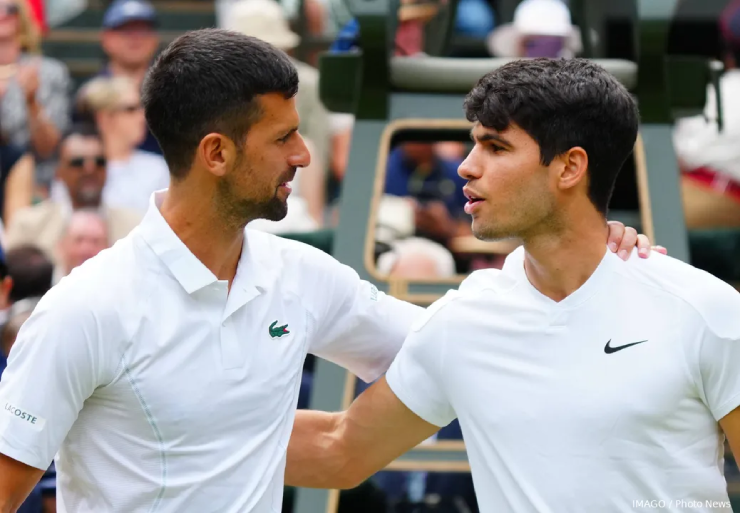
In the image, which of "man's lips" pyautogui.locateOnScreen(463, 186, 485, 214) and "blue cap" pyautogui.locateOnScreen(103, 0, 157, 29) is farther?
"blue cap" pyautogui.locateOnScreen(103, 0, 157, 29)

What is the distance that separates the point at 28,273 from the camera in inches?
196

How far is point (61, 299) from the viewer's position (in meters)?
2.20

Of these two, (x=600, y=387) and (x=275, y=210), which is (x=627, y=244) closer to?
(x=600, y=387)

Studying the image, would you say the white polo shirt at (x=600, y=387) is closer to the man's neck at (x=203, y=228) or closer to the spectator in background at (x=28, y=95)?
the man's neck at (x=203, y=228)

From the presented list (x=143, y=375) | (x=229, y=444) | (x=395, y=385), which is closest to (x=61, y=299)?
(x=143, y=375)

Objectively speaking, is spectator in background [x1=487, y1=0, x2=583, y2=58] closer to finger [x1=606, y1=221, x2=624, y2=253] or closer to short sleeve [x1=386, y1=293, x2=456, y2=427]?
finger [x1=606, y1=221, x2=624, y2=253]

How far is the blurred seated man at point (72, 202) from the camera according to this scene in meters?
6.07

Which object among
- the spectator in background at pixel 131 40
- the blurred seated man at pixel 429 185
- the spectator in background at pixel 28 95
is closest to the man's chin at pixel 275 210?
the blurred seated man at pixel 429 185

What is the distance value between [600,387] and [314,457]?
2.31 feet

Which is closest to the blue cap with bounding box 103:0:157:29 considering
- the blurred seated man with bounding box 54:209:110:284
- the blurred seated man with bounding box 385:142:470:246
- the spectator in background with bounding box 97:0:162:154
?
the spectator in background with bounding box 97:0:162:154

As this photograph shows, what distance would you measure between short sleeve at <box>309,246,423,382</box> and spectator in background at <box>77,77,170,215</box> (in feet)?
11.9

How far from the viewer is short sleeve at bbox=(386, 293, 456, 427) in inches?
96.5

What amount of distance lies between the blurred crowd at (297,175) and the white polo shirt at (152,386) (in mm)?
1734

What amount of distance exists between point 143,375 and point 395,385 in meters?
0.55
